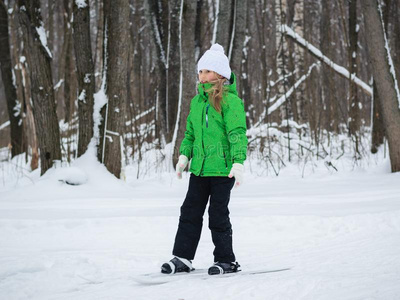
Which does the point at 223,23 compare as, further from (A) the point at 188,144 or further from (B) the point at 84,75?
(A) the point at 188,144

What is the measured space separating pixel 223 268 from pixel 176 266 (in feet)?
1.06

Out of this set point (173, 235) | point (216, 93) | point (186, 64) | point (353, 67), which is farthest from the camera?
point (353, 67)

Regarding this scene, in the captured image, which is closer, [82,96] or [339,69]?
[82,96]

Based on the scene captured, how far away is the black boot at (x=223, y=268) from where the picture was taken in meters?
2.89

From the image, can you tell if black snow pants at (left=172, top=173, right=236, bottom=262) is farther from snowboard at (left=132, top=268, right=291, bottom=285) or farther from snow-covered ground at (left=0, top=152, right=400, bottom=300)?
snow-covered ground at (left=0, top=152, right=400, bottom=300)

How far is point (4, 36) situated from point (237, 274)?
12387mm

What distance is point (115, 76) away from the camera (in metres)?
6.64

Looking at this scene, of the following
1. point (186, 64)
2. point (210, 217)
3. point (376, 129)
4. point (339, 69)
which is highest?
point (339, 69)

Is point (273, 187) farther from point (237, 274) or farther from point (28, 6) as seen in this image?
point (28, 6)

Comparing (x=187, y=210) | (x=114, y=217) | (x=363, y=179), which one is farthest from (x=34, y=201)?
(x=363, y=179)

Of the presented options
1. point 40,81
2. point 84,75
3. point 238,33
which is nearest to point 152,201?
point 84,75

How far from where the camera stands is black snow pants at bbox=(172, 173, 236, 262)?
3.00m

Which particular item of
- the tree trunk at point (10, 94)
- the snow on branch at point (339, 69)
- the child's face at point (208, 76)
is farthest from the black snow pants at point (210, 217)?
the tree trunk at point (10, 94)

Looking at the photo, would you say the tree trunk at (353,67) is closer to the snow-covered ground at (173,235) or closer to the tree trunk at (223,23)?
the tree trunk at (223,23)
